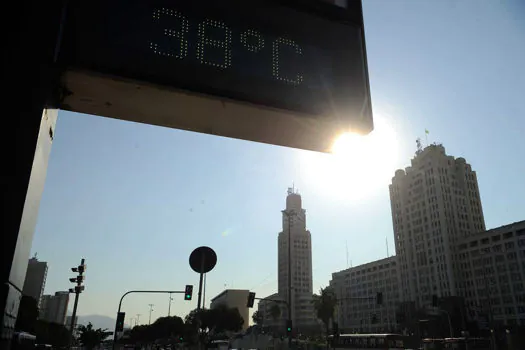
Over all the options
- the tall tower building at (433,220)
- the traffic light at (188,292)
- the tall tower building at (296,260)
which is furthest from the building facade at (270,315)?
the traffic light at (188,292)

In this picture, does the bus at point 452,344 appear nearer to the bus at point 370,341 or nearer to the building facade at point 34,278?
the bus at point 370,341

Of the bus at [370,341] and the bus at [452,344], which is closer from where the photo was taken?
the bus at [370,341]

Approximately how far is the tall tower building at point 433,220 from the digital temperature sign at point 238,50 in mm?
110686

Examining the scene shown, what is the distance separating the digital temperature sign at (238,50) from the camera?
3369mm

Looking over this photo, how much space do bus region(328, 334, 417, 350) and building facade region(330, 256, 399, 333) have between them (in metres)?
69.9

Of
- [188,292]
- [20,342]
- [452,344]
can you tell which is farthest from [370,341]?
[20,342]

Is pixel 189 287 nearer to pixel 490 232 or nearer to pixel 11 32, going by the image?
pixel 11 32

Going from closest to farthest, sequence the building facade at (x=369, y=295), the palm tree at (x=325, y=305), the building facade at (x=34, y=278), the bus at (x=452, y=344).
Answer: the bus at (x=452, y=344) < the palm tree at (x=325, y=305) < the building facade at (x=34, y=278) < the building facade at (x=369, y=295)

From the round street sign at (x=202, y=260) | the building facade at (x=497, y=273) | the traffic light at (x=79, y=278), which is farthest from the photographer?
the building facade at (x=497, y=273)

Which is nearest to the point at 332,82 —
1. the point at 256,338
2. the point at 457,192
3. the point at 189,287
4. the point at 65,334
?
the point at 189,287

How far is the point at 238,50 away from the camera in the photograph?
3.87 metres

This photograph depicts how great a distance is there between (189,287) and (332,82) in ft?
80.3

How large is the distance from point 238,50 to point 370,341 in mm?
47325

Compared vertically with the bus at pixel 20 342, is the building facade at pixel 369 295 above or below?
above
